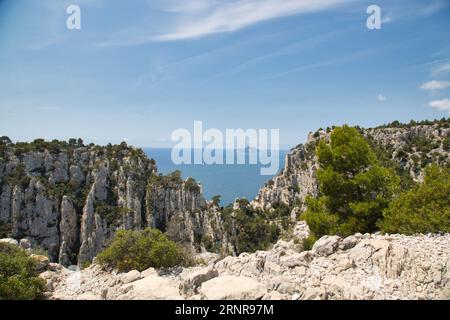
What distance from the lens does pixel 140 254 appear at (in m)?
8.77

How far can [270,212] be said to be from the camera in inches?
1706

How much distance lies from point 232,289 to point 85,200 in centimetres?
3615

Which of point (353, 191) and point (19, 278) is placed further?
point (353, 191)

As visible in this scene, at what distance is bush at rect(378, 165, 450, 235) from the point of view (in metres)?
8.41

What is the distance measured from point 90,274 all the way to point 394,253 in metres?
7.23

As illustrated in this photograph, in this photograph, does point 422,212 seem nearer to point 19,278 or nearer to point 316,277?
point 316,277

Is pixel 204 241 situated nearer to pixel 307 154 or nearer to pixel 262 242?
pixel 262 242

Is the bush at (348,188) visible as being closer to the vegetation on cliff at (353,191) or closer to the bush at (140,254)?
the vegetation on cliff at (353,191)

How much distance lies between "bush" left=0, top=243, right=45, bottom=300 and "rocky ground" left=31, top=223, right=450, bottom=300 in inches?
14.0

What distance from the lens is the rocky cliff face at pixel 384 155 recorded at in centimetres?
3869

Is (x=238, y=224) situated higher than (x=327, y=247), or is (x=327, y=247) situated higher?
(x=327, y=247)

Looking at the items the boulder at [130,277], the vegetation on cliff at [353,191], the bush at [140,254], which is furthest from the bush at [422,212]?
the boulder at [130,277]

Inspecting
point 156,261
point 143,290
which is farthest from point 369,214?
point 143,290

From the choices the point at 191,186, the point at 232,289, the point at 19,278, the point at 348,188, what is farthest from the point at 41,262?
the point at 191,186
